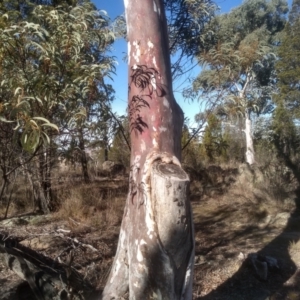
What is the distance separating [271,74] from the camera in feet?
73.0

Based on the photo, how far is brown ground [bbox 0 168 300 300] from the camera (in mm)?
4453

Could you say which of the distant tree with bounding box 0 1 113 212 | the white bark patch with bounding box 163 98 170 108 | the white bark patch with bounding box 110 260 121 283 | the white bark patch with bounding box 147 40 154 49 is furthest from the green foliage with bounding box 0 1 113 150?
the white bark patch with bounding box 110 260 121 283

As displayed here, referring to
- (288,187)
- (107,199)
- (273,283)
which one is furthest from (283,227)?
(107,199)

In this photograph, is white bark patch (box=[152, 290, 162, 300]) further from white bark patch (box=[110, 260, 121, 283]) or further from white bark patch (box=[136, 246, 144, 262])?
white bark patch (box=[110, 260, 121, 283])

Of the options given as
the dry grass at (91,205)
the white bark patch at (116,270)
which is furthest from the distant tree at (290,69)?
the white bark patch at (116,270)

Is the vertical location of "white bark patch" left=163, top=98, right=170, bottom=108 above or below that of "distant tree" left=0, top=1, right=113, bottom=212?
below

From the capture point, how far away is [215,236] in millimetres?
7059

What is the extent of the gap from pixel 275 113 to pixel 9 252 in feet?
58.4

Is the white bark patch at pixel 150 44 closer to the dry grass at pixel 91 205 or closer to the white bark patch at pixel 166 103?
the white bark patch at pixel 166 103

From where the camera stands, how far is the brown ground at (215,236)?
4453mm

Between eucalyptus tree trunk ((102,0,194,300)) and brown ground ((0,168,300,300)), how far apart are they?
1.84ft

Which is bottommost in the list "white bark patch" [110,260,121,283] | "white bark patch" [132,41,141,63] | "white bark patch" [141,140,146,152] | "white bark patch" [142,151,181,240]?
"white bark patch" [110,260,121,283]

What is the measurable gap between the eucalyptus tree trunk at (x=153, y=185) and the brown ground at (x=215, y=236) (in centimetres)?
56

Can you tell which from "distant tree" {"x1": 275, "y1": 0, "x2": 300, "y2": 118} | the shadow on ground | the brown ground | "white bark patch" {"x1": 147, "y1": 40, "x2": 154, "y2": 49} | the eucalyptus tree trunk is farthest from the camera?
"distant tree" {"x1": 275, "y1": 0, "x2": 300, "y2": 118}
